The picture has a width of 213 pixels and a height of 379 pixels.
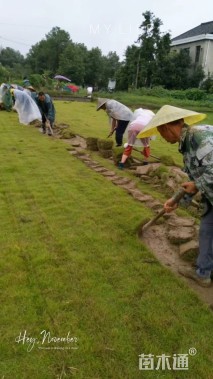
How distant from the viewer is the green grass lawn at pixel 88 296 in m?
2.44

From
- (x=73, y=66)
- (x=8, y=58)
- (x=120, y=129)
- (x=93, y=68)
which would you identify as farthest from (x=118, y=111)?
(x=8, y=58)

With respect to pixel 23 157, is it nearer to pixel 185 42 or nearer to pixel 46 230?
pixel 46 230

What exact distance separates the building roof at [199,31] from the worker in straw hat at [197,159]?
34.6 m

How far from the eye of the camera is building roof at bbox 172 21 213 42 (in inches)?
1337

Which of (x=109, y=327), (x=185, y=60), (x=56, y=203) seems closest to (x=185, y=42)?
(x=185, y=60)

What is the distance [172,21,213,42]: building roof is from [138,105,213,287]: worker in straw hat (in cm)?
3460

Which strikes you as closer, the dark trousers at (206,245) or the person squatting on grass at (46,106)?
the dark trousers at (206,245)

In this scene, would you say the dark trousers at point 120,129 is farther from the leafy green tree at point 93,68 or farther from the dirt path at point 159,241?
the leafy green tree at point 93,68

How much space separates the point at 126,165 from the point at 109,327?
5.23 metres

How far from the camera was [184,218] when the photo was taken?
4.73m

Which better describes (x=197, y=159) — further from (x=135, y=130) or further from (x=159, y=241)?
(x=135, y=130)

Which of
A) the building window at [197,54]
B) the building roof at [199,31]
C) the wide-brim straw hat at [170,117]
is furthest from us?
the building roof at [199,31]

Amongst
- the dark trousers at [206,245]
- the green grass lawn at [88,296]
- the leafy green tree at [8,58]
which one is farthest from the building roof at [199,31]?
the leafy green tree at [8,58]

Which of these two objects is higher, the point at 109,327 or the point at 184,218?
the point at 184,218
